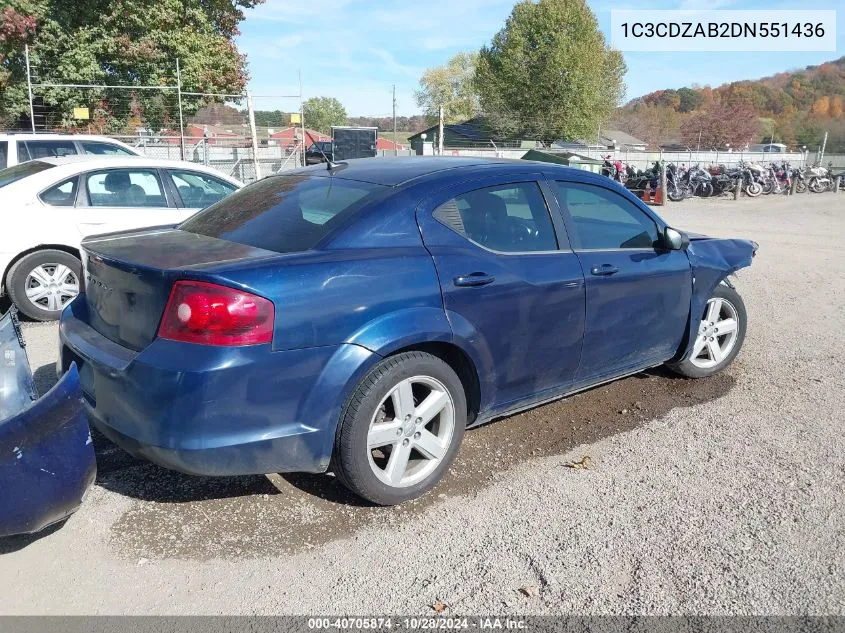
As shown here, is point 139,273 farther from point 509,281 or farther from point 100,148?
point 100,148

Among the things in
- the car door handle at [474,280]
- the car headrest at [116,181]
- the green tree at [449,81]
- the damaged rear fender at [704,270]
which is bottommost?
the damaged rear fender at [704,270]

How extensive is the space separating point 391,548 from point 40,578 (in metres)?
1.39

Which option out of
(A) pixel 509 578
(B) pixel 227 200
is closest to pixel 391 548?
(A) pixel 509 578

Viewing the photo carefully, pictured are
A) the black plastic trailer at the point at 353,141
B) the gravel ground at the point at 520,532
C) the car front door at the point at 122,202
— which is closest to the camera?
the gravel ground at the point at 520,532

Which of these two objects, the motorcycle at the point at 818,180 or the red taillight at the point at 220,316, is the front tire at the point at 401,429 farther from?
the motorcycle at the point at 818,180

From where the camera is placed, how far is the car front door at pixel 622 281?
3939 millimetres

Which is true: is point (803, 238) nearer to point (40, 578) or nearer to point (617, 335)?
point (617, 335)

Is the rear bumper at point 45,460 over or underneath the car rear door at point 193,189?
underneath

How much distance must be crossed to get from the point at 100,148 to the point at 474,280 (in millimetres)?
10882

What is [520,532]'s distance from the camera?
3084 millimetres

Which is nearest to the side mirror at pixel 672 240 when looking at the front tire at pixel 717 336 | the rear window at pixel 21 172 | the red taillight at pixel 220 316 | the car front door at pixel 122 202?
the front tire at pixel 717 336

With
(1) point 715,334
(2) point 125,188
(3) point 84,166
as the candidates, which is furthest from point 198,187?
(1) point 715,334

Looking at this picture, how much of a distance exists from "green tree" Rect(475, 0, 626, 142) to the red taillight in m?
59.4

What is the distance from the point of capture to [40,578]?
2740mm
